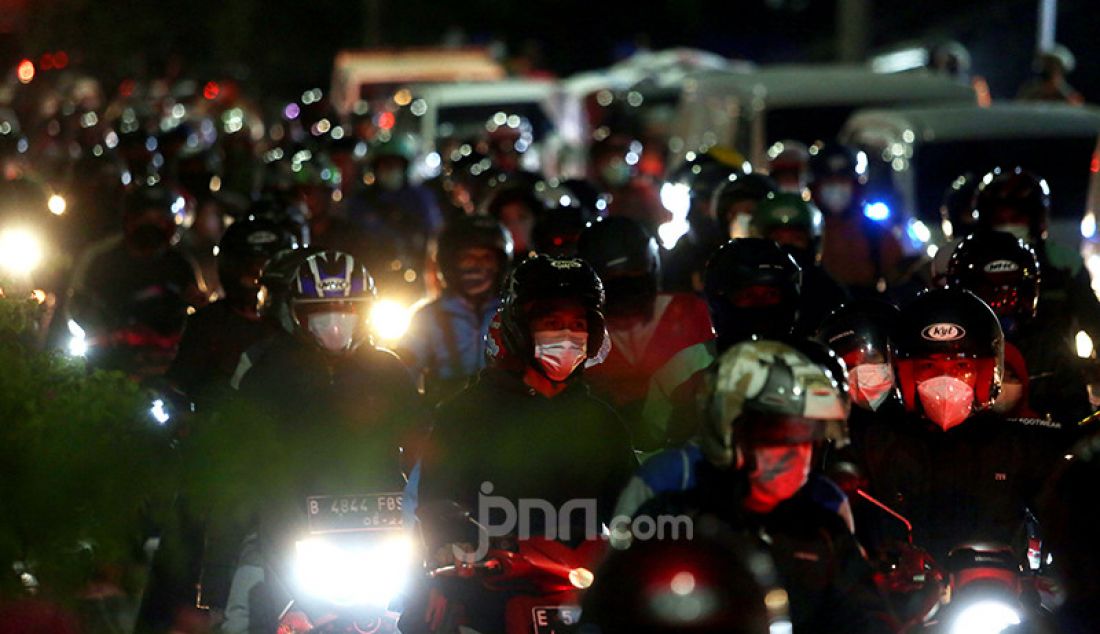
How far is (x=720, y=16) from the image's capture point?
5219 cm

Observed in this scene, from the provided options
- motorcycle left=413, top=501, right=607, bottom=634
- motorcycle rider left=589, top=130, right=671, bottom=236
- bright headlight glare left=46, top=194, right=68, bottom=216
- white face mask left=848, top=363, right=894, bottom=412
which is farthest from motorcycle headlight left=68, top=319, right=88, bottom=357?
bright headlight glare left=46, top=194, right=68, bottom=216

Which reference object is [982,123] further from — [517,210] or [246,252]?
[246,252]

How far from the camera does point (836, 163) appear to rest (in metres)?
13.9

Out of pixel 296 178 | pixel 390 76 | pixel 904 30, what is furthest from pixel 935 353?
pixel 904 30

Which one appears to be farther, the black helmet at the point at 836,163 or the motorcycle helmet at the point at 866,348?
the black helmet at the point at 836,163

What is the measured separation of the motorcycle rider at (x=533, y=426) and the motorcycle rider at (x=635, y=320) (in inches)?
58.7

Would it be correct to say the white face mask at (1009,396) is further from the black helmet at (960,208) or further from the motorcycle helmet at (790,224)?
the black helmet at (960,208)

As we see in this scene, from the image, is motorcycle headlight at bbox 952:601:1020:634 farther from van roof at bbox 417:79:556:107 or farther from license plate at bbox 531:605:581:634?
van roof at bbox 417:79:556:107

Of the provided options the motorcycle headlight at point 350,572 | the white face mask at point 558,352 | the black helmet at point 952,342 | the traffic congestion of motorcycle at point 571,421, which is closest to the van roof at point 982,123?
the traffic congestion of motorcycle at point 571,421

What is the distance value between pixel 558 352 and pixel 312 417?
4.42 ft

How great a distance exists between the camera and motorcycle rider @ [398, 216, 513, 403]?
33.8 feet

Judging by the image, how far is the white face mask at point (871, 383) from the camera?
8.05 meters

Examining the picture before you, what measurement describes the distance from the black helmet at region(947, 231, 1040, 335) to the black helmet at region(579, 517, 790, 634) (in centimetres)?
444

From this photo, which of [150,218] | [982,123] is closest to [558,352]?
[150,218]
